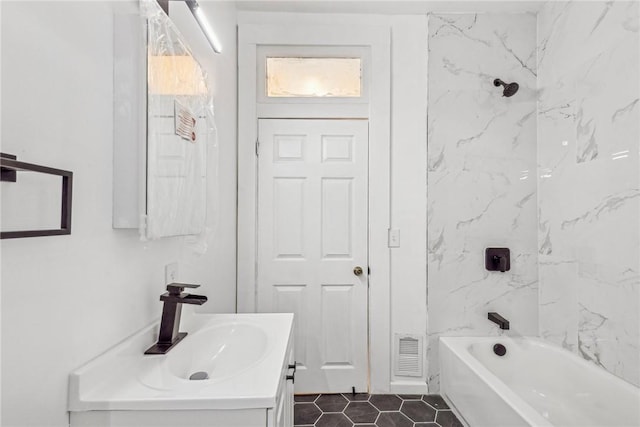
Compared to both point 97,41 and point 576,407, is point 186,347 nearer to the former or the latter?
point 97,41

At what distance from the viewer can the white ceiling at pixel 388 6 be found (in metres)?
2.18

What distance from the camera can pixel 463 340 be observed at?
222 centimetres

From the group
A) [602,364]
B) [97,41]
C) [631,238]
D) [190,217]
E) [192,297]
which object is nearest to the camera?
[97,41]

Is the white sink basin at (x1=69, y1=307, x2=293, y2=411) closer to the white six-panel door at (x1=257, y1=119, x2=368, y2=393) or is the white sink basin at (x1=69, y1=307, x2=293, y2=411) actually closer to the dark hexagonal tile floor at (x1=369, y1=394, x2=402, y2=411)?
the white six-panel door at (x1=257, y1=119, x2=368, y2=393)

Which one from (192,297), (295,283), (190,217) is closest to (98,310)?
(192,297)

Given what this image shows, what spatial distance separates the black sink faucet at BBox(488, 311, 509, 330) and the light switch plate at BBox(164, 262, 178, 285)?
196 cm

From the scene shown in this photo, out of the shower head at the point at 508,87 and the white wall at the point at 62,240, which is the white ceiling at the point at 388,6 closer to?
the shower head at the point at 508,87

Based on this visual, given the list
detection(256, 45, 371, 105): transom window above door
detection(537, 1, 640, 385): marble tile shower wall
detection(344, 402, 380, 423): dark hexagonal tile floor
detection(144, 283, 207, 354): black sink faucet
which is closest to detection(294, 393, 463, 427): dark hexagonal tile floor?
detection(344, 402, 380, 423): dark hexagonal tile floor

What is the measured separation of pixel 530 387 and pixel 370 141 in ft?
6.03

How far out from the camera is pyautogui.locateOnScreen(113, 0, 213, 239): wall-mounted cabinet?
37.8 inches

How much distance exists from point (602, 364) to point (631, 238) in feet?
2.30

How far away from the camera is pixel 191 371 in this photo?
114cm

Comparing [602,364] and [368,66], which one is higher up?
[368,66]

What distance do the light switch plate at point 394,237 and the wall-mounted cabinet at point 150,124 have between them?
1.42 m
